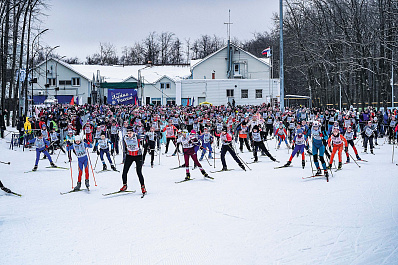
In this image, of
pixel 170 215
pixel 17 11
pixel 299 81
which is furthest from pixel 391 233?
pixel 299 81

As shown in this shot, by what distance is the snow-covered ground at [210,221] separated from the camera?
695 cm

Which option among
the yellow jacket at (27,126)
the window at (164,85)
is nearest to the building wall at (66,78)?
the window at (164,85)

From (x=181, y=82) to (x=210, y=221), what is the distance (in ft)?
149

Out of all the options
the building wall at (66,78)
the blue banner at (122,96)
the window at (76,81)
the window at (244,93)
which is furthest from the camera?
the window at (76,81)

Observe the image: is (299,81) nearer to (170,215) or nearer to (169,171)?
(169,171)

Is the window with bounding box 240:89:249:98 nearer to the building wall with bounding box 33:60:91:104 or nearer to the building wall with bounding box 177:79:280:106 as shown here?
the building wall with bounding box 177:79:280:106

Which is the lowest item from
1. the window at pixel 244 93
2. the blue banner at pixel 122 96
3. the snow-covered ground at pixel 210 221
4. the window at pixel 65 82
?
the snow-covered ground at pixel 210 221

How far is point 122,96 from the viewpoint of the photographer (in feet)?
155

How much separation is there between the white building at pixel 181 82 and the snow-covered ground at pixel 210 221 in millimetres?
30716

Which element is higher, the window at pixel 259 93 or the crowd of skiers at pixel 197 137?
the window at pixel 259 93

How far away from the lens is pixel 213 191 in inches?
484

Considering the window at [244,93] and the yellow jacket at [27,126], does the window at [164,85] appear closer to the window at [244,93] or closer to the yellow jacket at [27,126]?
the window at [244,93]

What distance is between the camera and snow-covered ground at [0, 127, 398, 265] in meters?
6.95

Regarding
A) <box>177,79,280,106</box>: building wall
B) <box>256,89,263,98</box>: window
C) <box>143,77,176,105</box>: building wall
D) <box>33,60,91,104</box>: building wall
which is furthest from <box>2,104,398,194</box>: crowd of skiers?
<box>33,60,91,104</box>: building wall
